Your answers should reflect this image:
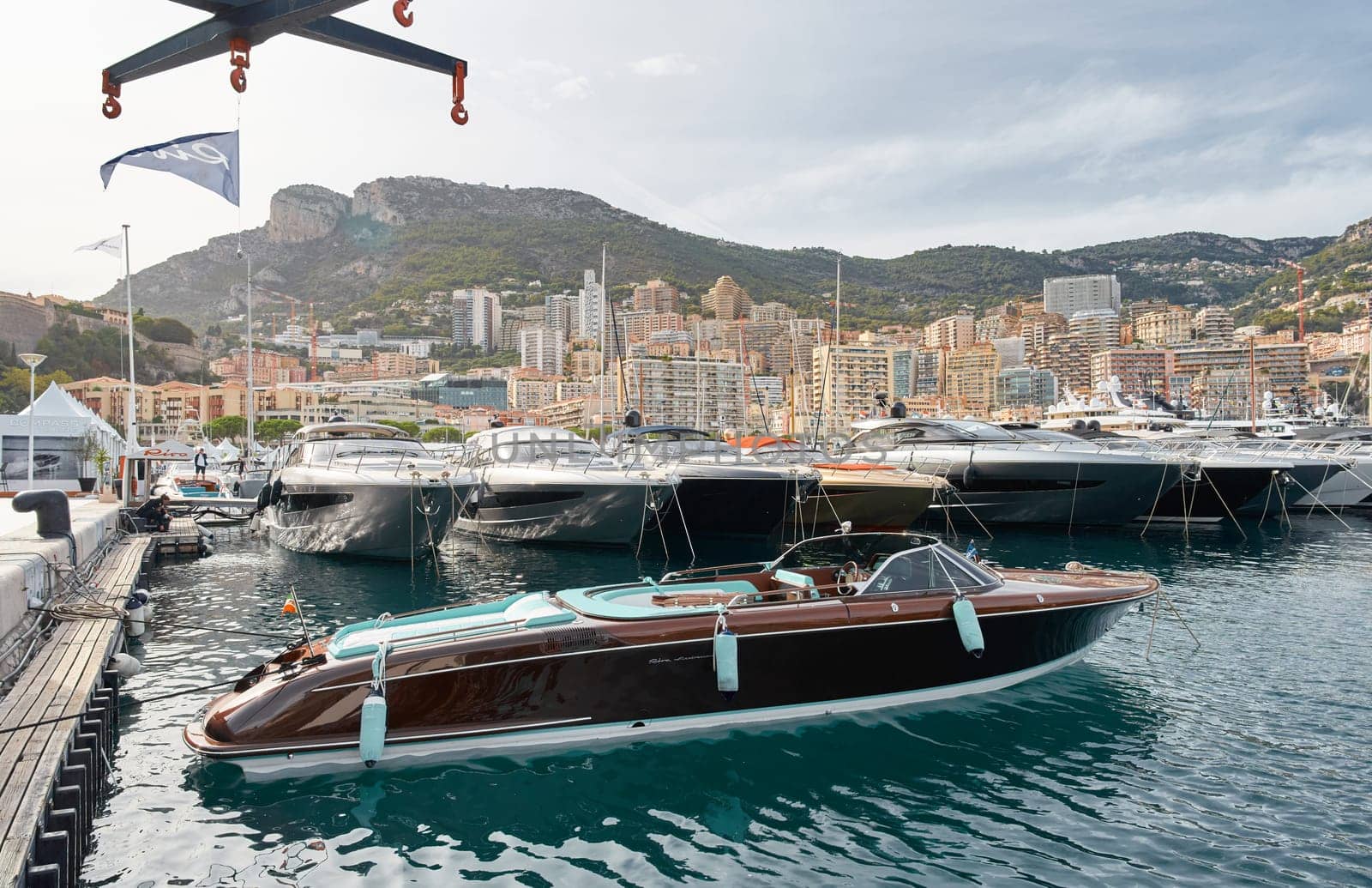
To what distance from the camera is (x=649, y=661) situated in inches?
256

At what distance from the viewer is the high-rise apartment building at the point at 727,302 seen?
12862 centimetres

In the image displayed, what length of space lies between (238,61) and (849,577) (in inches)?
246

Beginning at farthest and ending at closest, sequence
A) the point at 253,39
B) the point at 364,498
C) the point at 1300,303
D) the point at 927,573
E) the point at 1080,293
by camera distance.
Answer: the point at 1080,293, the point at 1300,303, the point at 364,498, the point at 927,573, the point at 253,39

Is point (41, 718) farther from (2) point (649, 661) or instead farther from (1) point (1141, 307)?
(1) point (1141, 307)

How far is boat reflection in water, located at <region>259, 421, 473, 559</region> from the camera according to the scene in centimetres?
1556

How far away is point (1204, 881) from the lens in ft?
15.8

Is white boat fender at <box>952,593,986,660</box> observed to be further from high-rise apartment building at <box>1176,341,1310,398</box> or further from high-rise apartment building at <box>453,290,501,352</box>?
high-rise apartment building at <box>453,290,501,352</box>

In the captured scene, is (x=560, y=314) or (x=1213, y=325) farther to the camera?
(x=560, y=314)

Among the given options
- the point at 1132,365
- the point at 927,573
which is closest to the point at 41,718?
the point at 927,573

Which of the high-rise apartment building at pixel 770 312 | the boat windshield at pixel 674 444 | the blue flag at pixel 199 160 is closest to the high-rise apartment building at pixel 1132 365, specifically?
the high-rise apartment building at pixel 770 312

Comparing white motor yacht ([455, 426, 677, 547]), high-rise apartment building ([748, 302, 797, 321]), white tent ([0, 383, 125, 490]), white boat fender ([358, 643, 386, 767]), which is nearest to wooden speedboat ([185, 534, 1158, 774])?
white boat fender ([358, 643, 386, 767])

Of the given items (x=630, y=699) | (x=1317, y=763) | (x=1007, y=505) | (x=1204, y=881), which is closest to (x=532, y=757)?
(x=630, y=699)

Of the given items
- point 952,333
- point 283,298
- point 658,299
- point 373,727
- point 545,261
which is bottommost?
point 373,727

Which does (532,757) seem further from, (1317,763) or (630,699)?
(1317,763)
